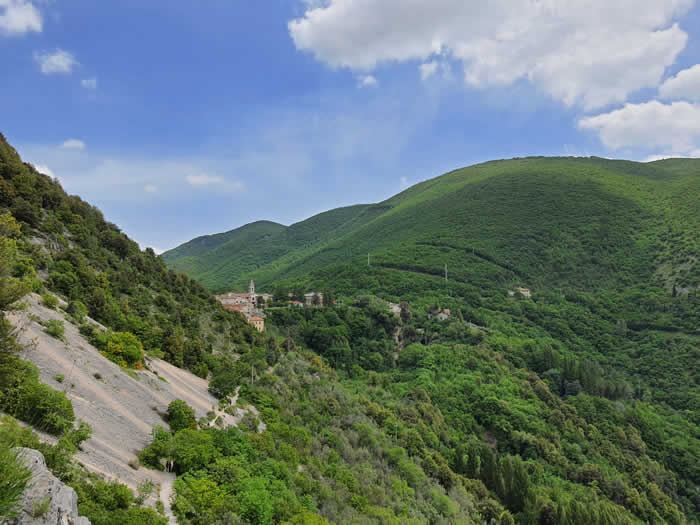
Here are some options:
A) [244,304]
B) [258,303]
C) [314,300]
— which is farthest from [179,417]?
[314,300]

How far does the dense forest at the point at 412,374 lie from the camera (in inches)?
617

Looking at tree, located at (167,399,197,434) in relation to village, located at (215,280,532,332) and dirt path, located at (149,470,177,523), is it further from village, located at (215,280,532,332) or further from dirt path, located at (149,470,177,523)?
village, located at (215,280,532,332)

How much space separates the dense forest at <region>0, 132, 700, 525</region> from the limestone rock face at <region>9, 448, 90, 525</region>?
2.67 ft

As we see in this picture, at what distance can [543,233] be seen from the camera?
126 meters

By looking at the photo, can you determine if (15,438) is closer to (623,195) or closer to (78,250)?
(78,250)

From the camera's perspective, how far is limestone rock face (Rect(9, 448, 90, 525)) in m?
6.99

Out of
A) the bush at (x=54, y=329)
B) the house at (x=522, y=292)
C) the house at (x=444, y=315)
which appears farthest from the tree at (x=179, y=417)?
Answer: the house at (x=522, y=292)

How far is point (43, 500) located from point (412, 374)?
176ft

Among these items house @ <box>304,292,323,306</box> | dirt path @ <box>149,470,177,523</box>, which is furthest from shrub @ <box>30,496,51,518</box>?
house @ <box>304,292,323,306</box>

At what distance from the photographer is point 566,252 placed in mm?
116875

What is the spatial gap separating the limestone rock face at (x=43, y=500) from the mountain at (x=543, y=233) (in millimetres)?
86871

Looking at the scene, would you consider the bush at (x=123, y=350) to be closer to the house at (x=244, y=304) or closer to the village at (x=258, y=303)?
the village at (x=258, y=303)

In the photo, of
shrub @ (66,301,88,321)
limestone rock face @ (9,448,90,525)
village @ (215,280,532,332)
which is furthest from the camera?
village @ (215,280,532,332)

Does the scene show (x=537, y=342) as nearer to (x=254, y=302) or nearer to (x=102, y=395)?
(x=254, y=302)
